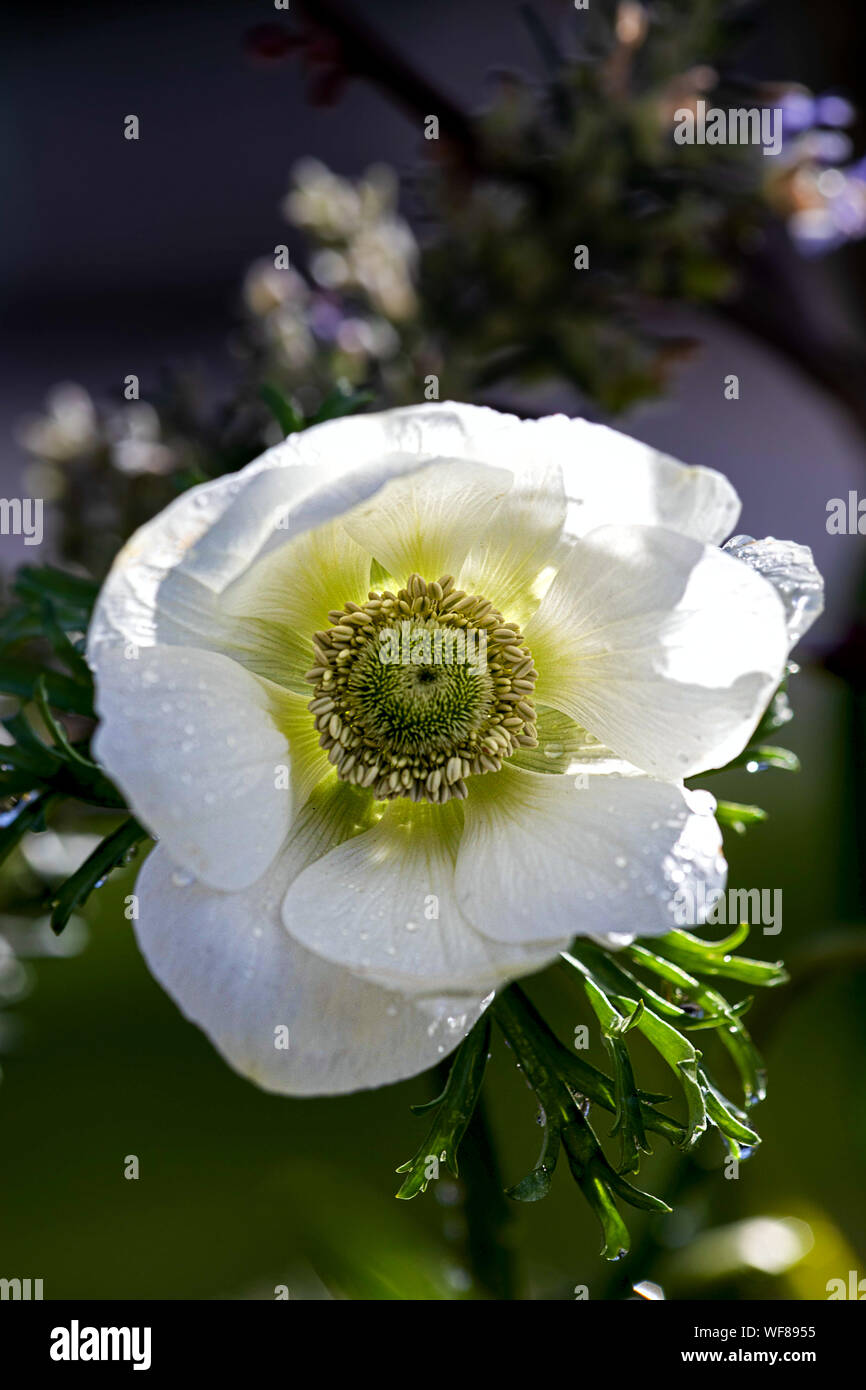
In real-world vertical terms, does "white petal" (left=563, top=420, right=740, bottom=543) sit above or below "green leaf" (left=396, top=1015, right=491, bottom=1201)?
above

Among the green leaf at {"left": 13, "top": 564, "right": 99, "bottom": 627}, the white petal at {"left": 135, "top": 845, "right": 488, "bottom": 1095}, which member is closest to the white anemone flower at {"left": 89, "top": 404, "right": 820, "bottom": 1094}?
the white petal at {"left": 135, "top": 845, "right": 488, "bottom": 1095}

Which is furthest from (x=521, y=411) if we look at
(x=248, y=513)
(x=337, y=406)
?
(x=248, y=513)

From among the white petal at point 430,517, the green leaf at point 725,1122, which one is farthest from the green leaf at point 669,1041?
the white petal at point 430,517

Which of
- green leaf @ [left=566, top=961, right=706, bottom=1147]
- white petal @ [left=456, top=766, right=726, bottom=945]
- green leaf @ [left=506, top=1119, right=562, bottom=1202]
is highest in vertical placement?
white petal @ [left=456, top=766, right=726, bottom=945]

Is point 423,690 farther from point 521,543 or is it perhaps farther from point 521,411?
point 521,411

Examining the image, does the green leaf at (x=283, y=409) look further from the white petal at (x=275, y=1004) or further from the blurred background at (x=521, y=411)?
the white petal at (x=275, y=1004)

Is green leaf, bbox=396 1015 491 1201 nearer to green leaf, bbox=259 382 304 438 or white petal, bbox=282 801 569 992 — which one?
white petal, bbox=282 801 569 992

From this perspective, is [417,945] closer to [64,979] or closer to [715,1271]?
[715,1271]
